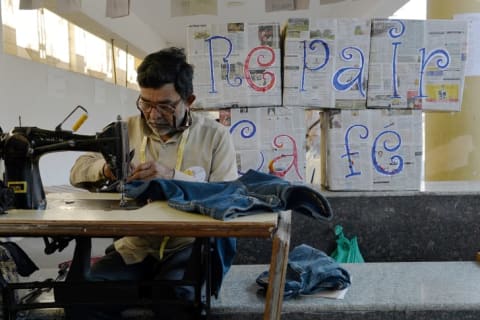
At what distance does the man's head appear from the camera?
1.46 meters

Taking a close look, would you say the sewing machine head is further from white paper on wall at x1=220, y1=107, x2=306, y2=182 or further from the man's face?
white paper on wall at x1=220, y1=107, x2=306, y2=182

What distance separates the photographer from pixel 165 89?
147cm

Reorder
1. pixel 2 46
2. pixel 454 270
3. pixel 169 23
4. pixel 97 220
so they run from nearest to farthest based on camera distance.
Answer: pixel 97 220 → pixel 454 270 → pixel 2 46 → pixel 169 23

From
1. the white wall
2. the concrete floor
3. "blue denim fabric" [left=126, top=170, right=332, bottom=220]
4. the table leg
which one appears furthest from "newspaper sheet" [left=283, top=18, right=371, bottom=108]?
the white wall

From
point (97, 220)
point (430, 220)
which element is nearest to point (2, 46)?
point (97, 220)

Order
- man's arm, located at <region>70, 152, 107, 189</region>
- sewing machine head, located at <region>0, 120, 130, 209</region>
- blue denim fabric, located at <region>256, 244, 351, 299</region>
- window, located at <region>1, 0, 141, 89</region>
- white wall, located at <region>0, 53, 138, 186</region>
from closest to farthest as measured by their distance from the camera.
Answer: sewing machine head, located at <region>0, 120, 130, 209</region> < man's arm, located at <region>70, 152, 107, 189</region> < blue denim fabric, located at <region>256, 244, 351, 299</region> < white wall, located at <region>0, 53, 138, 186</region> < window, located at <region>1, 0, 141, 89</region>

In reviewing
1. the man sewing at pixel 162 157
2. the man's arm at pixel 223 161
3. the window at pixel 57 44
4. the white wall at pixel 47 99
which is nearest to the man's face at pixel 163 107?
the man sewing at pixel 162 157

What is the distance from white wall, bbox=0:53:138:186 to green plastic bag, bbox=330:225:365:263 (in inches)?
75.2

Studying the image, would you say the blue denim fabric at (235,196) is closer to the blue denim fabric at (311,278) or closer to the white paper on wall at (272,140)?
the blue denim fabric at (311,278)

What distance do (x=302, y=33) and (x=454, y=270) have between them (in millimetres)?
1304

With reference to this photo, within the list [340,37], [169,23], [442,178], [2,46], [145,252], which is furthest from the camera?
[169,23]

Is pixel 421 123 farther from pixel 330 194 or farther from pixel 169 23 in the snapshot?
pixel 169 23

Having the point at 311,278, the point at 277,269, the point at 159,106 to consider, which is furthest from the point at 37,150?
Answer: the point at 311,278

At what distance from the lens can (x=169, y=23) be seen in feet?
20.9
